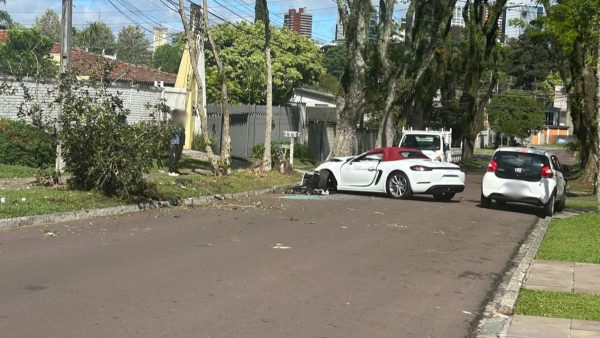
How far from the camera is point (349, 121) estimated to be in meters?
28.0

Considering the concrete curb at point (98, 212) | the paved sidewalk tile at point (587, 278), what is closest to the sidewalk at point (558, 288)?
the paved sidewalk tile at point (587, 278)

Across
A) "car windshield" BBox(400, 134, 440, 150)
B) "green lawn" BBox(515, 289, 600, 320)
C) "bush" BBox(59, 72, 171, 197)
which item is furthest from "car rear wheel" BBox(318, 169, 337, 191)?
"green lawn" BBox(515, 289, 600, 320)

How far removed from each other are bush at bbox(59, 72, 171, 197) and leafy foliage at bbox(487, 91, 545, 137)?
7265cm

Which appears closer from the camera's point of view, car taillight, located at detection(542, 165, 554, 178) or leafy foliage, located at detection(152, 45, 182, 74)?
car taillight, located at detection(542, 165, 554, 178)

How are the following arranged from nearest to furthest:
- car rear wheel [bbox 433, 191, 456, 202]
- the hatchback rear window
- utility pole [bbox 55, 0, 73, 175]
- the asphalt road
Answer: the asphalt road → utility pole [bbox 55, 0, 73, 175] → the hatchback rear window → car rear wheel [bbox 433, 191, 456, 202]

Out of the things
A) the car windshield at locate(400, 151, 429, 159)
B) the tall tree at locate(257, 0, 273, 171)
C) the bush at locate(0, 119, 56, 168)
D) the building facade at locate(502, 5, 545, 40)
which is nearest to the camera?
the bush at locate(0, 119, 56, 168)

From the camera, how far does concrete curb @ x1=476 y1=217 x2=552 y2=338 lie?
289 inches

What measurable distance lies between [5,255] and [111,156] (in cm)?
558

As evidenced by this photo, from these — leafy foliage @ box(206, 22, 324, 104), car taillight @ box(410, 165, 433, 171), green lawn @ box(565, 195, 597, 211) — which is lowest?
green lawn @ box(565, 195, 597, 211)

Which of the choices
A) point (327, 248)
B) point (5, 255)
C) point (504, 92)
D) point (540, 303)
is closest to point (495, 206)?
point (327, 248)

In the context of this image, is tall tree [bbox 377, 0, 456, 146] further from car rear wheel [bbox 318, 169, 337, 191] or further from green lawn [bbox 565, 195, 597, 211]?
car rear wheel [bbox 318, 169, 337, 191]

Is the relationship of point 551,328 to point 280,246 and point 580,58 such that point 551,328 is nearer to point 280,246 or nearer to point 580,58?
point 280,246

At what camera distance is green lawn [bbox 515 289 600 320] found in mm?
7820

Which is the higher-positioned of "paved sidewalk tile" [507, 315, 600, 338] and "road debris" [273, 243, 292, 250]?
"road debris" [273, 243, 292, 250]
